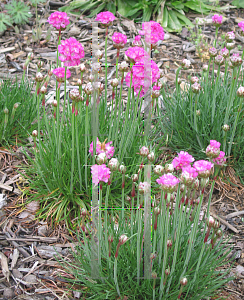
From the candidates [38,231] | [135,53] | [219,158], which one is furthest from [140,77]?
[38,231]

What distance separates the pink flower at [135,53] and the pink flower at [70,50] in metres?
0.38

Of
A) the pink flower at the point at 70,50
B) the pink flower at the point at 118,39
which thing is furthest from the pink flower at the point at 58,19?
the pink flower at the point at 118,39

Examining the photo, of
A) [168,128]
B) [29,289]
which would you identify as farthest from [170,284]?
[168,128]

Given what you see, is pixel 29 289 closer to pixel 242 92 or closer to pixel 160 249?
pixel 160 249

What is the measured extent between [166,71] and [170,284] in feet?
9.13

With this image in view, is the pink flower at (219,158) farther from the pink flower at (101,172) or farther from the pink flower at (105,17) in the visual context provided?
the pink flower at (105,17)

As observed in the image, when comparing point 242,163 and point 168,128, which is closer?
point 242,163

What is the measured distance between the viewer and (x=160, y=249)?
160 centimetres

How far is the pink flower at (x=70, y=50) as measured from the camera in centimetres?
197

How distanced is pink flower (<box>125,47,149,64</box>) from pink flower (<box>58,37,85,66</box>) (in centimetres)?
38

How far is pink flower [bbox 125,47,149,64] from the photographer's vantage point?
172 centimetres

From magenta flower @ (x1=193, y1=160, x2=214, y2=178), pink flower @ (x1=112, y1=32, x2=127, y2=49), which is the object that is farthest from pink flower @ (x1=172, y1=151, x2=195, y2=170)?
pink flower @ (x1=112, y1=32, x2=127, y2=49)

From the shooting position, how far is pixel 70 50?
199 centimetres

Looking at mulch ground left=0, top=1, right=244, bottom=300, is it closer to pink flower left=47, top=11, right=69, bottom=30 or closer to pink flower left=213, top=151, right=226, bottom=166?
pink flower left=47, top=11, right=69, bottom=30
